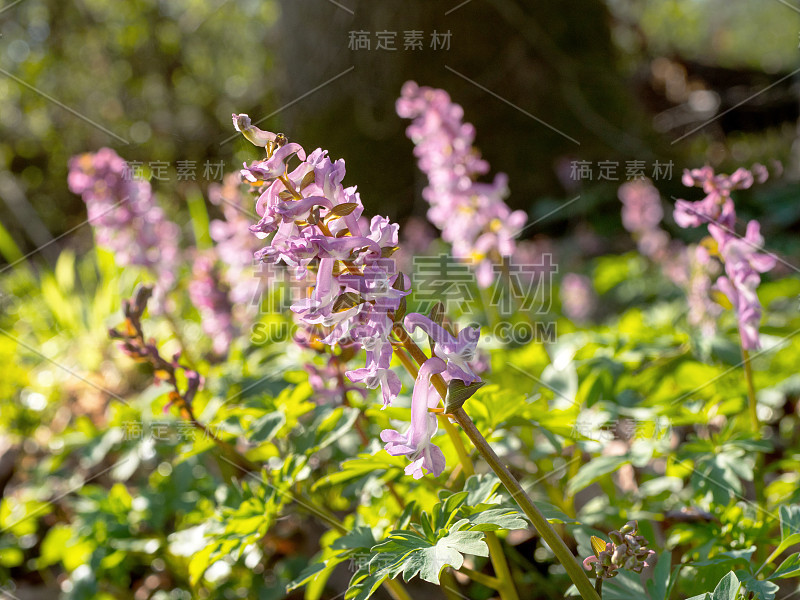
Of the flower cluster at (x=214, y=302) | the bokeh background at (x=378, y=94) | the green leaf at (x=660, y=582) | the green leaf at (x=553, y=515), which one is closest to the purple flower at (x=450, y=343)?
the green leaf at (x=553, y=515)

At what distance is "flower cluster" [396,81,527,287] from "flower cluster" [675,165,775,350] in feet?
3.57

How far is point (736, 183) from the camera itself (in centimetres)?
170

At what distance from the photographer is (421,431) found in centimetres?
113

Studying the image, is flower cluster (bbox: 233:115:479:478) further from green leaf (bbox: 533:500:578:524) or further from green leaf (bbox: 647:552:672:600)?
green leaf (bbox: 647:552:672:600)

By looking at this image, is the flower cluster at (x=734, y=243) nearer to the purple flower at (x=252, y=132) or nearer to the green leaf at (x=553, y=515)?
the green leaf at (x=553, y=515)

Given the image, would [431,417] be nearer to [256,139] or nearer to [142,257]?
[256,139]

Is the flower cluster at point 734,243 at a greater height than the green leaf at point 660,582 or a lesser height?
greater

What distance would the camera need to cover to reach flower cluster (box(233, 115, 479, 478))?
1.06 m

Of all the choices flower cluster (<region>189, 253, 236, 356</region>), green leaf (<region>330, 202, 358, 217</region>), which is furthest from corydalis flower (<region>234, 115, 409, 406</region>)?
flower cluster (<region>189, 253, 236, 356</region>)

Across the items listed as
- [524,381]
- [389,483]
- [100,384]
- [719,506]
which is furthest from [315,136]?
[719,506]

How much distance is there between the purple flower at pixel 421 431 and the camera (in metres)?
1.11

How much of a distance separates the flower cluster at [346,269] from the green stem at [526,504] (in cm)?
7

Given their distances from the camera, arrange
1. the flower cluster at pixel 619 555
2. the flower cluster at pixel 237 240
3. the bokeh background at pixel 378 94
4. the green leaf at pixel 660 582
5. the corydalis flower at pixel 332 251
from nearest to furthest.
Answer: the corydalis flower at pixel 332 251
the flower cluster at pixel 619 555
the green leaf at pixel 660 582
the flower cluster at pixel 237 240
the bokeh background at pixel 378 94

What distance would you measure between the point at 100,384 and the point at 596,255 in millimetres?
4577
